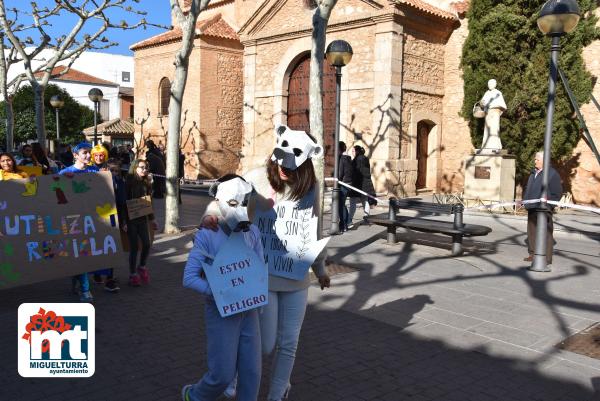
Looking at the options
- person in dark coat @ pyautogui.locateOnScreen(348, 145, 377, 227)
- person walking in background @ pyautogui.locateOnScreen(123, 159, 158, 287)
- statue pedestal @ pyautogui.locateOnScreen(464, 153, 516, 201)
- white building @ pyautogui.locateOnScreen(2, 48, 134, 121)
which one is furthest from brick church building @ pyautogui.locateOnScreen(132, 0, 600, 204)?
white building @ pyautogui.locateOnScreen(2, 48, 134, 121)

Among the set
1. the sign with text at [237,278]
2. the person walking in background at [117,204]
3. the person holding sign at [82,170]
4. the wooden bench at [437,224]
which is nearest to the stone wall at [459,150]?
the wooden bench at [437,224]

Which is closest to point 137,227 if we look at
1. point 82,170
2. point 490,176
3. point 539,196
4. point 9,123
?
point 82,170

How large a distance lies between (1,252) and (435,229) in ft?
20.2

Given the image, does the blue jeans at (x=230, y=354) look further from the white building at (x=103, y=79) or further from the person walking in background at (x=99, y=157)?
the white building at (x=103, y=79)

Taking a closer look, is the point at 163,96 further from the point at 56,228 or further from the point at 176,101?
the point at 56,228

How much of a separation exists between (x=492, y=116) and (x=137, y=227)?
11463 millimetres

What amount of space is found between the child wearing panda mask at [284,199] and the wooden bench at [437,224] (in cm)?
→ 555

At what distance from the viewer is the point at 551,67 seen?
773 centimetres

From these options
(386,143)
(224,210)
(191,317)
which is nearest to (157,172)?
(386,143)

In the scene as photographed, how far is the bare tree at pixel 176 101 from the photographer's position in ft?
32.7

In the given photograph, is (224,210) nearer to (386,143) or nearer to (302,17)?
(386,143)

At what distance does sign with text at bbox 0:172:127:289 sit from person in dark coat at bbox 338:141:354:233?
5.81 meters

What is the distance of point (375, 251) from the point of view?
9367mm

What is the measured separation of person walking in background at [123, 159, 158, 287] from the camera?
21.8 ft
